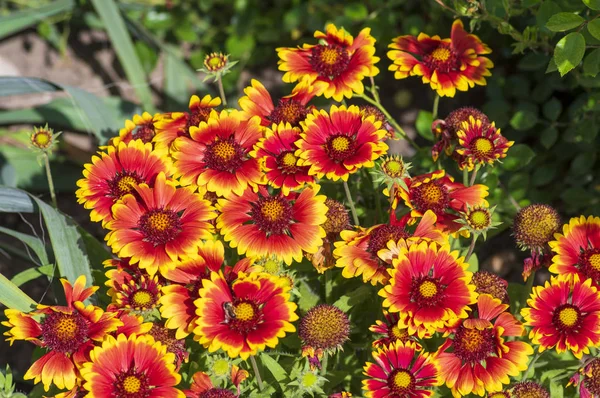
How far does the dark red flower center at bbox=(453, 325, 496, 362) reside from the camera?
5.40 feet

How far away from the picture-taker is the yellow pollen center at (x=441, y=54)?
6.52 feet

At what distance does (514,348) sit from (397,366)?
0.91 feet

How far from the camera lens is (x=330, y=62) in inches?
76.4

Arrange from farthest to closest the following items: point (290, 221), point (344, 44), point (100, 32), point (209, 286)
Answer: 1. point (100, 32)
2. point (344, 44)
3. point (290, 221)
4. point (209, 286)

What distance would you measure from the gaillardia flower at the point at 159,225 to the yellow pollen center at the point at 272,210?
12 cm

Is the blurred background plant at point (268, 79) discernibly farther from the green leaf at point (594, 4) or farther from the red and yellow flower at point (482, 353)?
the red and yellow flower at point (482, 353)

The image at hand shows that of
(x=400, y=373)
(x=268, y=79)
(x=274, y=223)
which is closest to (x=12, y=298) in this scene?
(x=274, y=223)

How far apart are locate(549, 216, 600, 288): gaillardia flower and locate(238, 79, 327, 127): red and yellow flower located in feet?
2.31

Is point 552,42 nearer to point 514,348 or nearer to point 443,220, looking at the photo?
point 443,220

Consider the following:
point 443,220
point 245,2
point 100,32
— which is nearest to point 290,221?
point 443,220

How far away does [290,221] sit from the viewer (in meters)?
1.77

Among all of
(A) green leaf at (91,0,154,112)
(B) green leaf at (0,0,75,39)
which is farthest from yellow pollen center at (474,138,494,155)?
(B) green leaf at (0,0,75,39)

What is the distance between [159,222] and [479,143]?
81 cm

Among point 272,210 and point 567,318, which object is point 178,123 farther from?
point 567,318
